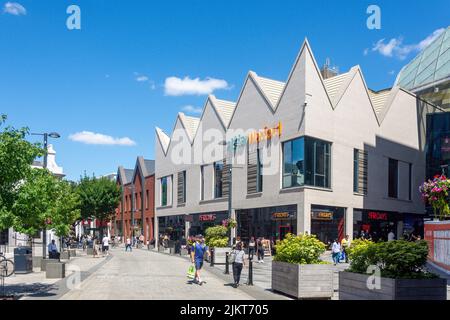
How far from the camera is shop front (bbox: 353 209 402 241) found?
139 ft

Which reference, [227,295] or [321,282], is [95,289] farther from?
[321,282]

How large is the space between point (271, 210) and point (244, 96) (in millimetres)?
11634

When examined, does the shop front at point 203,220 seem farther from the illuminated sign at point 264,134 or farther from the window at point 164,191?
the window at point 164,191

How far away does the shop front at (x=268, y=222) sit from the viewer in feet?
130

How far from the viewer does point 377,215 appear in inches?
1754

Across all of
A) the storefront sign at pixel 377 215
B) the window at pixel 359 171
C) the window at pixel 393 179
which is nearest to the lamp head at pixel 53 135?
the window at pixel 359 171

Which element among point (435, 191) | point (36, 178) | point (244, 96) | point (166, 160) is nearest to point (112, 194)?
point (166, 160)

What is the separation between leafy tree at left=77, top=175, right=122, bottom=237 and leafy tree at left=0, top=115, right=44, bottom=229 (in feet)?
178

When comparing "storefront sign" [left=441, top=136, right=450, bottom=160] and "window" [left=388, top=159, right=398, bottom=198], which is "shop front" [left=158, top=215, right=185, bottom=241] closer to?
"window" [left=388, top=159, right=398, bottom=198]

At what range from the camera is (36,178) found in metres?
16.3

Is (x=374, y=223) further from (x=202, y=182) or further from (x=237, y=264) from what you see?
(x=237, y=264)

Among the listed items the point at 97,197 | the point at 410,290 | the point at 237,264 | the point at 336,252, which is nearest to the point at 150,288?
the point at 237,264

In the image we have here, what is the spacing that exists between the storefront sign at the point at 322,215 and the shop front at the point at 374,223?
137 inches

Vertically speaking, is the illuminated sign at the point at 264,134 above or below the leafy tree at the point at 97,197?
above
